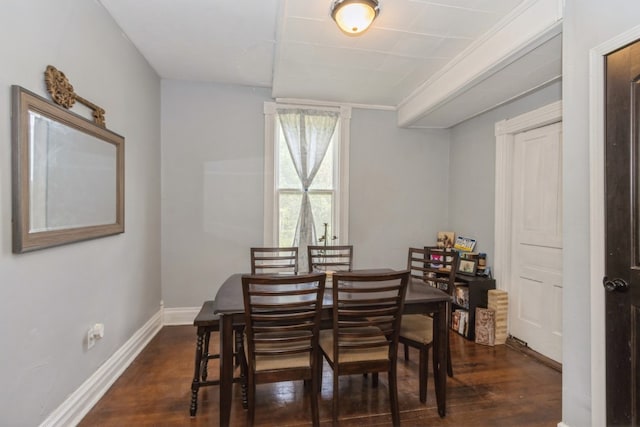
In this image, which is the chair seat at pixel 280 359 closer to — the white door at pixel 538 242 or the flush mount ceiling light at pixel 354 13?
the flush mount ceiling light at pixel 354 13

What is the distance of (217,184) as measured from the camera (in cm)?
358

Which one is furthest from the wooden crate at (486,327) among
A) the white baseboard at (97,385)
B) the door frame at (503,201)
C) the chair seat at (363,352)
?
the white baseboard at (97,385)

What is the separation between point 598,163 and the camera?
5.10ft

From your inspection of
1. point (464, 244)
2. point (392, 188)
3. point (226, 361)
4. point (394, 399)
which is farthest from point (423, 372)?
point (392, 188)

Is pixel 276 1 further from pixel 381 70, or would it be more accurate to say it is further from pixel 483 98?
pixel 483 98

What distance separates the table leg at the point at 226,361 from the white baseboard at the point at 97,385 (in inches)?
35.6

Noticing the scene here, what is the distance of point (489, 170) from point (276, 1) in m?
2.68

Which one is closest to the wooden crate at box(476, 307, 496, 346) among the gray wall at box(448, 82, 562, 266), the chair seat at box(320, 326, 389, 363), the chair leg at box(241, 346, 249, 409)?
the gray wall at box(448, 82, 562, 266)

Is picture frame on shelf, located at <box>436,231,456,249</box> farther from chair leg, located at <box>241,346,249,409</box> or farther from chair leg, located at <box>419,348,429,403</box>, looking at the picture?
chair leg, located at <box>241,346,249,409</box>

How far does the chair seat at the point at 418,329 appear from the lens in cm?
218

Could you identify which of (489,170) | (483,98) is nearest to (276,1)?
(483,98)

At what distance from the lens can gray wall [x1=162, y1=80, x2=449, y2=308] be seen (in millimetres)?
3502

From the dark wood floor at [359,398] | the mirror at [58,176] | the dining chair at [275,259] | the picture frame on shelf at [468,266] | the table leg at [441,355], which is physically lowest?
the dark wood floor at [359,398]

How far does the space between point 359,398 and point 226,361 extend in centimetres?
103
